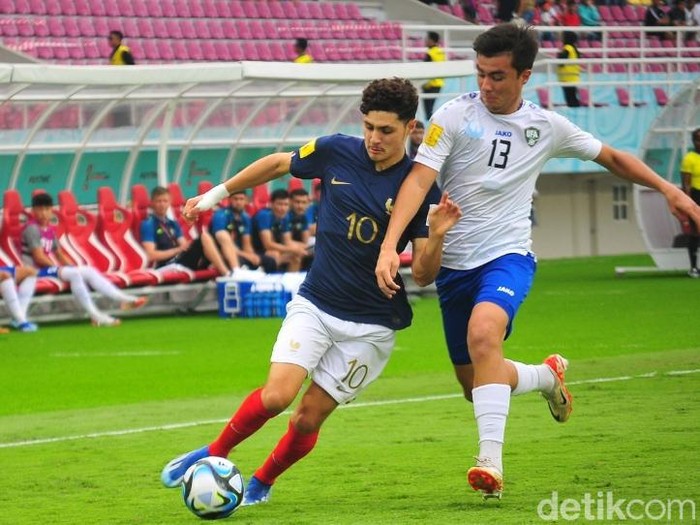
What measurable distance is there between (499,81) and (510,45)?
174 millimetres

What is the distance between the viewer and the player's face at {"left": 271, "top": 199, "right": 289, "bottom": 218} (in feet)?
66.8

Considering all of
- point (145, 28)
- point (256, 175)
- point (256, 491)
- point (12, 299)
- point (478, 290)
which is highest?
point (256, 175)

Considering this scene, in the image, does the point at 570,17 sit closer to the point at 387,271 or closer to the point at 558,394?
the point at 558,394

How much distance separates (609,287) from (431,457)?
1408cm

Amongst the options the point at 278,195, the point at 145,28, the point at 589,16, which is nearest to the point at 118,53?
the point at 145,28

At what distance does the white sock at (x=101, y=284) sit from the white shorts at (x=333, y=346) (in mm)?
12164

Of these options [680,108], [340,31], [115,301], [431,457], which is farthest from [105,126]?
[431,457]

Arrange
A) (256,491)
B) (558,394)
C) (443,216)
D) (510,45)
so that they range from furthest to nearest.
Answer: (558,394) → (256,491) → (510,45) → (443,216)

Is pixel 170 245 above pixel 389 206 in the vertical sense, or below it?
below

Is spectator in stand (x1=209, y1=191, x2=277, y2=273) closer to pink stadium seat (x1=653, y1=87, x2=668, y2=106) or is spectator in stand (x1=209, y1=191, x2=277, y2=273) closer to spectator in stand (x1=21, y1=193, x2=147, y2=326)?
spectator in stand (x1=21, y1=193, x2=147, y2=326)

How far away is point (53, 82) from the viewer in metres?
18.2

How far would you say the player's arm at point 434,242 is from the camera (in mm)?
6734

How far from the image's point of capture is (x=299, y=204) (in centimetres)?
2039

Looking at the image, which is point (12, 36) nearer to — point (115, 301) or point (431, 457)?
point (115, 301)
